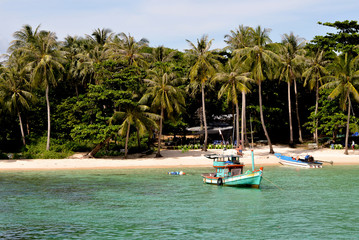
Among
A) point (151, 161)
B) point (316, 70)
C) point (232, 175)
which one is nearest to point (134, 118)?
point (151, 161)

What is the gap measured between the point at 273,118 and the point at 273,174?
25803 millimetres

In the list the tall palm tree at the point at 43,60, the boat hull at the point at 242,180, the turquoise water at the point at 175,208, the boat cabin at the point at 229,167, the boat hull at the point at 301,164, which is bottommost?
the turquoise water at the point at 175,208

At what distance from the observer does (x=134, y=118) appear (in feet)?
173

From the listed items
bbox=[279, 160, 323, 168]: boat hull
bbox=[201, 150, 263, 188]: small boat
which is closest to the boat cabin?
bbox=[201, 150, 263, 188]: small boat

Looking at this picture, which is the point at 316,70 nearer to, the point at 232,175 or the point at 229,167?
the point at 229,167

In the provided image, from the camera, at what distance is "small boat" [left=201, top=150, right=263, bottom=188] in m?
34.2

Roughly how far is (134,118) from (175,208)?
88.4 feet

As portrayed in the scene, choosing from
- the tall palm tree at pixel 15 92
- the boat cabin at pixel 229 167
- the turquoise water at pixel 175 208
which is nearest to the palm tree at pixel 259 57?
the turquoise water at pixel 175 208

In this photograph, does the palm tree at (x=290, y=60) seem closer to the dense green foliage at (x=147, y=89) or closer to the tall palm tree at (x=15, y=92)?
the dense green foliage at (x=147, y=89)

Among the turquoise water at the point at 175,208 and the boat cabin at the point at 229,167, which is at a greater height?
the boat cabin at the point at 229,167

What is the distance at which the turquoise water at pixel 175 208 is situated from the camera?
21.2 metres

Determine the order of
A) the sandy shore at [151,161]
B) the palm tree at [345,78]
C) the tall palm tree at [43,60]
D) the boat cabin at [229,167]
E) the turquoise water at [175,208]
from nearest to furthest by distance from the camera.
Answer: the turquoise water at [175,208] < the boat cabin at [229,167] < the sandy shore at [151,161] < the tall palm tree at [43,60] < the palm tree at [345,78]

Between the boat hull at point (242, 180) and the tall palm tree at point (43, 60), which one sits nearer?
the boat hull at point (242, 180)

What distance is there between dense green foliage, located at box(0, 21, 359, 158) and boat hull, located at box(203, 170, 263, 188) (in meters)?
17.5
